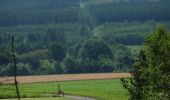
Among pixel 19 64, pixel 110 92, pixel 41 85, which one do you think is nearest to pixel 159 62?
pixel 110 92

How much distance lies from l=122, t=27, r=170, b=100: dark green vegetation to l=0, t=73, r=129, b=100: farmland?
85.7 feet

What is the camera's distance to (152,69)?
46.6 meters

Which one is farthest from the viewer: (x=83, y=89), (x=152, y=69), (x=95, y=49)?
(x=95, y=49)

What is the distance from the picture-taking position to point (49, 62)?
14775cm

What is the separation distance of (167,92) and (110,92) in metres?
40.7

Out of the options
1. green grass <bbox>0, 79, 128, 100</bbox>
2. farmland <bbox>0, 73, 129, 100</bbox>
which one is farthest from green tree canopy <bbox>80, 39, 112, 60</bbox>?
green grass <bbox>0, 79, 128, 100</bbox>

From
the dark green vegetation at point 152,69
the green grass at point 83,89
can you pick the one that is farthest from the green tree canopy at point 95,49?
the dark green vegetation at point 152,69

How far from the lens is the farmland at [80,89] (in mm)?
78062

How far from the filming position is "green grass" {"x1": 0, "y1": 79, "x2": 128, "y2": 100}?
7812 cm

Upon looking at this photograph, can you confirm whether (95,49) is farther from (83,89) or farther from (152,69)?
(152,69)

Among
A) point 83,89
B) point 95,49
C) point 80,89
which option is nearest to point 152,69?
point 83,89

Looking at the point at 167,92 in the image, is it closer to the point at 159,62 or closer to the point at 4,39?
the point at 159,62

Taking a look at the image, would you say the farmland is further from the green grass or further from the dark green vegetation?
the dark green vegetation

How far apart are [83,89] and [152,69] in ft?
144
